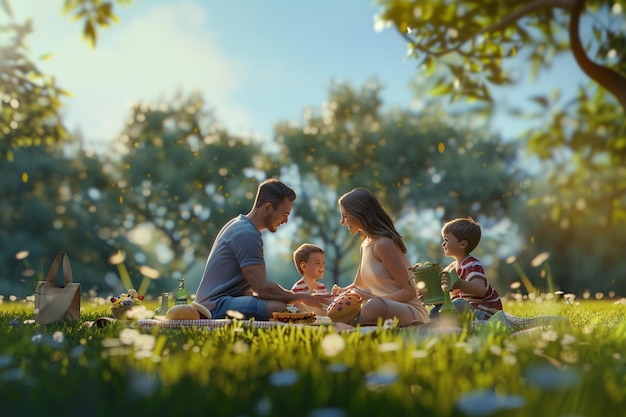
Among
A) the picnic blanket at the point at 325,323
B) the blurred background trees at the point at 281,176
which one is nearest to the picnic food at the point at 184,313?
the picnic blanket at the point at 325,323

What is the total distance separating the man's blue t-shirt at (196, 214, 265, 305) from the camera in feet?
20.9

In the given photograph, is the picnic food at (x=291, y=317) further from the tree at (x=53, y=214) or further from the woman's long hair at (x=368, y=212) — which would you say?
the tree at (x=53, y=214)

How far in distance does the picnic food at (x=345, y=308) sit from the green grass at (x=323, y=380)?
197 cm

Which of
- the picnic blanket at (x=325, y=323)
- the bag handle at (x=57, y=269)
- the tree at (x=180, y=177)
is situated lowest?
the picnic blanket at (x=325, y=323)

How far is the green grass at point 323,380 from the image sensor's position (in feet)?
7.03

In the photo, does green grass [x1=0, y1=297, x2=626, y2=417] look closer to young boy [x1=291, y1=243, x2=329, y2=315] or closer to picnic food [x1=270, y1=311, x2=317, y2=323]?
picnic food [x1=270, y1=311, x2=317, y2=323]

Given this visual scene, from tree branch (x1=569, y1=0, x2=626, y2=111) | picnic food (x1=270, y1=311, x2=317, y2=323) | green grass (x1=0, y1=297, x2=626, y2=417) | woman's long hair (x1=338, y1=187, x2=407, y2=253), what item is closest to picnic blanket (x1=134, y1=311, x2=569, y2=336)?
picnic food (x1=270, y1=311, x2=317, y2=323)

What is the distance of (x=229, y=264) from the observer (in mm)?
6570

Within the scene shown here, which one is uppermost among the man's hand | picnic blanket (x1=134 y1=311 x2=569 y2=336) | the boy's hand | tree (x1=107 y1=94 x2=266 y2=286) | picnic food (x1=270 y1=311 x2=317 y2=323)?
tree (x1=107 y1=94 x2=266 y2=286)

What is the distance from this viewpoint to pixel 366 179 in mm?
29453

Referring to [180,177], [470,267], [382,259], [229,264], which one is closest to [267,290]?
[229,264]

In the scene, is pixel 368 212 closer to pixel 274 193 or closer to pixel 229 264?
pixel 274 193

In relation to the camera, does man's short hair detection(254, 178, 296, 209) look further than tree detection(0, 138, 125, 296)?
No

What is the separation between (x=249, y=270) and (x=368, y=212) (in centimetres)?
124
